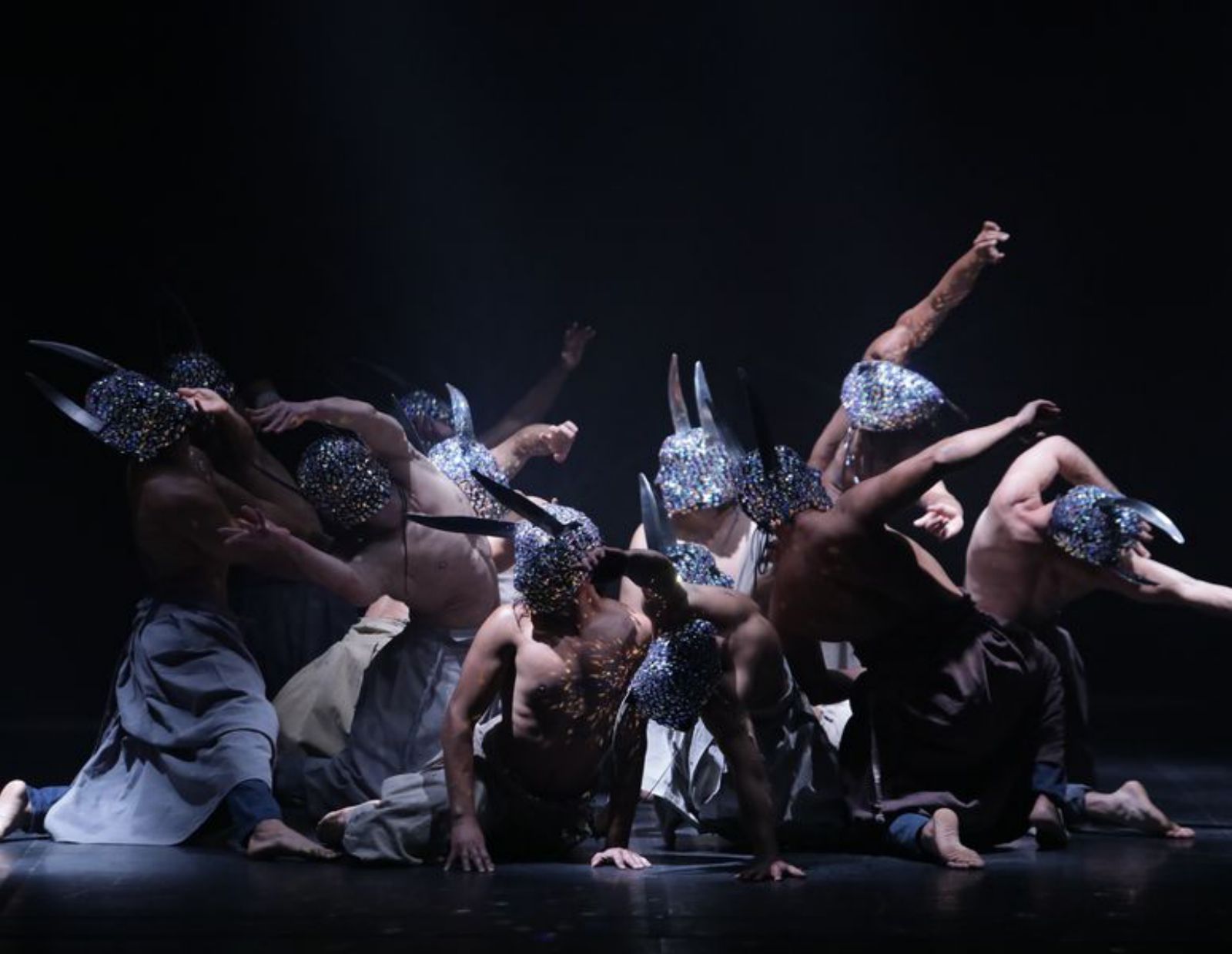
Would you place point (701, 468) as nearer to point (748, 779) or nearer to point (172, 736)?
point (748, 779)

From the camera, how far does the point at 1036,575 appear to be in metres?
4.81

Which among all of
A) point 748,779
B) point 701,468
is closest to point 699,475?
point 701,468

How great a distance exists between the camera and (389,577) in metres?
4.92

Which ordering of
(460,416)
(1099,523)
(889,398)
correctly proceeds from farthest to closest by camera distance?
(460,416) < (889,398) < (1099,523)

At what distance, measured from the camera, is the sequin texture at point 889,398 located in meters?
4.98

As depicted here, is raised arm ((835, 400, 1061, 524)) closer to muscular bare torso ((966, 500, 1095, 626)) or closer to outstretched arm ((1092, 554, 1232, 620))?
muscular bare torso ((966, 500, 1095, 626))

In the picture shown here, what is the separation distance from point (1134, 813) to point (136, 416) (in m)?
2.66

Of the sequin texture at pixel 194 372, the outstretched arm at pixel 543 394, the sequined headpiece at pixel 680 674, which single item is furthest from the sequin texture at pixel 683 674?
the outstretched arm at pixel 543 394

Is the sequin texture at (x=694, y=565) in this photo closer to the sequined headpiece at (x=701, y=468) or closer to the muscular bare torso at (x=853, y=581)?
the muscular bare torso at (x=853, y=581)

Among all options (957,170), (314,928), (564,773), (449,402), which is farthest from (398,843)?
(957,170)

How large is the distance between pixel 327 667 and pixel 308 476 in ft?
2.32

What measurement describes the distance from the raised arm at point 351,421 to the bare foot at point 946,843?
66.3 inches

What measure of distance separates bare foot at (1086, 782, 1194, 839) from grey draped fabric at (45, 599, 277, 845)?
204 cm

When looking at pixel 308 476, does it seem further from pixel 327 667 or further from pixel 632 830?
pixel 632 830
